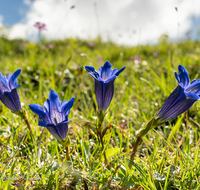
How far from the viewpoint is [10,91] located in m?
1.51

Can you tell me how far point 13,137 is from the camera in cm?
197

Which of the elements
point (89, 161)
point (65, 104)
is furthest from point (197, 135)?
point (65, 104)

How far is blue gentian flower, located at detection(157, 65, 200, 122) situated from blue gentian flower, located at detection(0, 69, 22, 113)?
114cm

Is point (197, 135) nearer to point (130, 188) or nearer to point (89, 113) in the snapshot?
point (130, 188)

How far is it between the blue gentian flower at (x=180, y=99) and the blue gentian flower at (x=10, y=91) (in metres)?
1.14

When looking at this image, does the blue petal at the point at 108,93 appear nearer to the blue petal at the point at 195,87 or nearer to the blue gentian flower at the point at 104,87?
the blue gentian flower at the point at 104,87

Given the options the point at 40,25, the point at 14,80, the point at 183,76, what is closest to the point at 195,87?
the point at 183,76

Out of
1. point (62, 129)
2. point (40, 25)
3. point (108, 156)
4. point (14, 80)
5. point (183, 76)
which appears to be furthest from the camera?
point (40, 25)

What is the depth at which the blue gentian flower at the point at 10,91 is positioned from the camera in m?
1.43

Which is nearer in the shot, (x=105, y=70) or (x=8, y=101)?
(x=105, y=70)

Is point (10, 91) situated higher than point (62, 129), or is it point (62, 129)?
point (10, 91)

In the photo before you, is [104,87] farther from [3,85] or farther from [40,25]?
[40,25]

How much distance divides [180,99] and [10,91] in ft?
4.35

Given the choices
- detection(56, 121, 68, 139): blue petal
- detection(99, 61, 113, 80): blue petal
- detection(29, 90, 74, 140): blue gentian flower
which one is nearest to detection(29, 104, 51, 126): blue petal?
detection(29, 90, 74, 140): blue gentian flower
